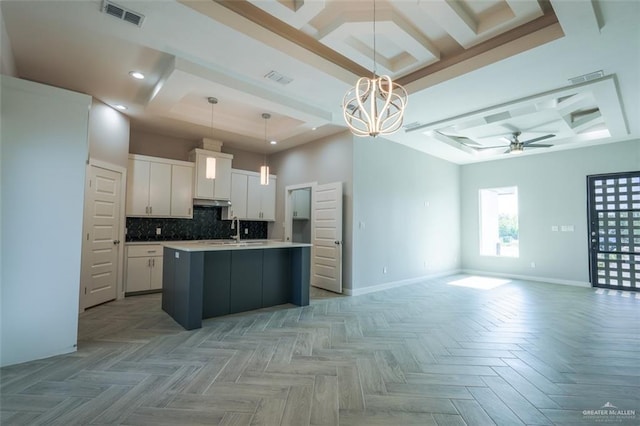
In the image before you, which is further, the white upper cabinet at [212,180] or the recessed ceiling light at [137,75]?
the white upper cabinet at [212,180]

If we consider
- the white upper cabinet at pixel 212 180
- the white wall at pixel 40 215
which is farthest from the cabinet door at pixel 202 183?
the white wall at pixel 40 215

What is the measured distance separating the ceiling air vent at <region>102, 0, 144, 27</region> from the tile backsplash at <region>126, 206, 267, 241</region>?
3.70 metres

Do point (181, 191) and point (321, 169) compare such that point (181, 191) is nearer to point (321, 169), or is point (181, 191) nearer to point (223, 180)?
point (223, 180)

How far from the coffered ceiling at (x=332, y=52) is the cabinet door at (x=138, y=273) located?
243 cm

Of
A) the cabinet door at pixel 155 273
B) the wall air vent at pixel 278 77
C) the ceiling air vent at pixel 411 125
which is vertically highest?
the ceiling air vent at pixel 411 125

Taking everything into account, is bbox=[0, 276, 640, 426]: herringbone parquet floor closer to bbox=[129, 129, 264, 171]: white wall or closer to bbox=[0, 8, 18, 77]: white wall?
bbox=[0, 8, 18, 77]: white wall

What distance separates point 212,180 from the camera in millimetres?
5855

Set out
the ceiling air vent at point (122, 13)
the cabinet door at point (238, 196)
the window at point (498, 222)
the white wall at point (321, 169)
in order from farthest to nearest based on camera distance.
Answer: the window at point (498, 222) → the cabinet door at point (238, 196) → the white wall at point (321, 169) → the ceiling air vent at point (122, 13)

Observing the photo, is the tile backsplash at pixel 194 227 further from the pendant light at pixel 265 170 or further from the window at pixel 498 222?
the window at pixel 498 222

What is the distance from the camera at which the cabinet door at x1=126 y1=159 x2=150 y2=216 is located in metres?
5.00

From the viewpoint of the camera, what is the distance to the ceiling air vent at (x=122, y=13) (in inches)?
92.8

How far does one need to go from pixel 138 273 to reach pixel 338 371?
4126mm

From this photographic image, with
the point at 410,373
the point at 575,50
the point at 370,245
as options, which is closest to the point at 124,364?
the point at 410,373

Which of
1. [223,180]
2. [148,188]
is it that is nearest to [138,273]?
[148,188]
